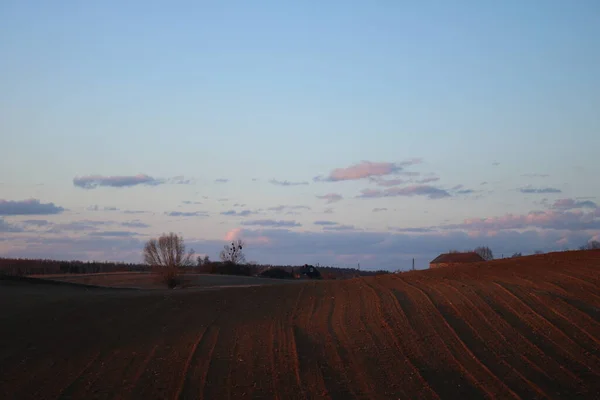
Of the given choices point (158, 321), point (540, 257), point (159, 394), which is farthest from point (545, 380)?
point (540, 257)

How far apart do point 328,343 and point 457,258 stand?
59.9 m

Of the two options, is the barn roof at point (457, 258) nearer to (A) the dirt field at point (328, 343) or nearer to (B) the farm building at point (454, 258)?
Result: (B) the farm building at point (454, 258)

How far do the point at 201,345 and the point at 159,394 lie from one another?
3.56 m

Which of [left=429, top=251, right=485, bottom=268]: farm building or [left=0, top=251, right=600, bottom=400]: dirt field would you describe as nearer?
[left=0, top=251, right=600, bottom=400]: dirt field

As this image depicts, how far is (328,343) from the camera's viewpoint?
704 inches

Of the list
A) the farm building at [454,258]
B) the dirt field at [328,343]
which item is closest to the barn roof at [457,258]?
the farm building at [454,258]

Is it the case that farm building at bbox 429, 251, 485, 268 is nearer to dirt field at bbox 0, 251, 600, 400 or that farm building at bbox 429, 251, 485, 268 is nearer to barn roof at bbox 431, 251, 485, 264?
barn roof at bbox 431, 251, 485, 264

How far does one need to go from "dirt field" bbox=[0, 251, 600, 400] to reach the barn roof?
4863 cm

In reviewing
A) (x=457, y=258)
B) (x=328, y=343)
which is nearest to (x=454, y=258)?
(x=457, y=258)

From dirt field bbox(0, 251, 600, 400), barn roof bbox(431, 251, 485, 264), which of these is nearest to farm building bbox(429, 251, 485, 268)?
barn roof bbox(431, 251, 485, 264)

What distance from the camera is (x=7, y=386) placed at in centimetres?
1525

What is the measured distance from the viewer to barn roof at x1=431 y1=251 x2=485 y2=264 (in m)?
74.0

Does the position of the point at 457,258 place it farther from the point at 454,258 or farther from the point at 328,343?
the point at 328,343

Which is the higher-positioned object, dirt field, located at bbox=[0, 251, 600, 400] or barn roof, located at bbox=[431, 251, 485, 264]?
barn roof, located at bbox=[431, 251, 485, 264]
